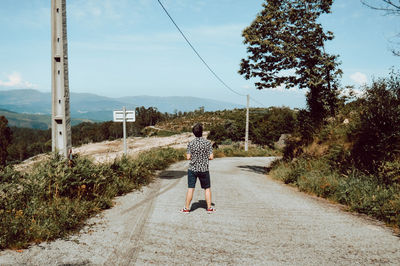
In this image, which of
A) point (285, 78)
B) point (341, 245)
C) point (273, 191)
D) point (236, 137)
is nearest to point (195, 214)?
point (341, 245)

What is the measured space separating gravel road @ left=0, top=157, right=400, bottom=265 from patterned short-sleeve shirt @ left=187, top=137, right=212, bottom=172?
1021 mm

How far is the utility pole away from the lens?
6.76 metres

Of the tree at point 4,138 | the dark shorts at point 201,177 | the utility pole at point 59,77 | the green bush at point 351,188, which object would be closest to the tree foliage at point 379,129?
the green bush at point 351,188

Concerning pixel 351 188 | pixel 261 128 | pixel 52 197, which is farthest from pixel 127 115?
pixel 261 128

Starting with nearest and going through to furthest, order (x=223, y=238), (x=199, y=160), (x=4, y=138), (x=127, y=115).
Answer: (x=223, y=238), (x=199, y=160), (x=127, y=115), (x=4, y=138)

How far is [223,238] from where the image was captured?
15.2ft

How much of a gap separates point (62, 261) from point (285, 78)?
1135 centimetres

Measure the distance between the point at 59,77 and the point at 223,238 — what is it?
5.46 meters

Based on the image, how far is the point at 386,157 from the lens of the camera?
8023 millimetres

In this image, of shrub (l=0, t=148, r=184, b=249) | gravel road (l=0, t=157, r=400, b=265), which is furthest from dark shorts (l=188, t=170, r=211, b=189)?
shrub (l=0, t=148, r=184, b=249)

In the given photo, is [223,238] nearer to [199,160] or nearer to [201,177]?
[201,177]

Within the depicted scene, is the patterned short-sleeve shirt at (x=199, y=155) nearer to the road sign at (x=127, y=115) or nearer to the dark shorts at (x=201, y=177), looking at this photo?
the dark shorts at (x=201, y=177)

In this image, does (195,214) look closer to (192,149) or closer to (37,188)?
(192,149)

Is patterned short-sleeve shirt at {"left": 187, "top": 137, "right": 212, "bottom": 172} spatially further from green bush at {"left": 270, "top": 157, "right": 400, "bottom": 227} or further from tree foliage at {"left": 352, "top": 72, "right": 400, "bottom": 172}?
tree foliage at {"left": 352, "top": 72, "right": 400, "bottom": 172}
